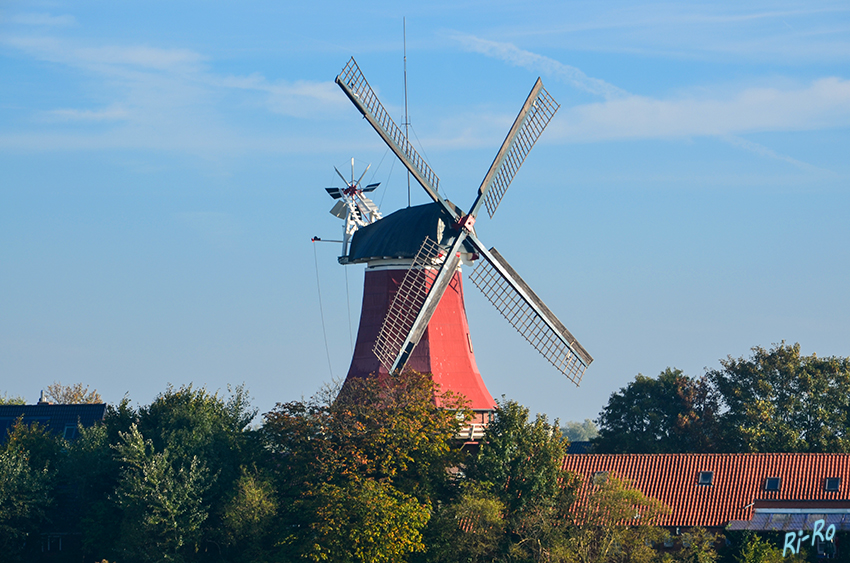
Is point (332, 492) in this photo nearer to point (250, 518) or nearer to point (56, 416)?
point (250, 518)

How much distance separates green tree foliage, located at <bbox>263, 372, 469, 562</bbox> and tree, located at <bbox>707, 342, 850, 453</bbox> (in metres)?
15.4

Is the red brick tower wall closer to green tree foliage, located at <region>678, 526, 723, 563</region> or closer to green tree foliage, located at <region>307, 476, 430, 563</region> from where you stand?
green tree foliage, located at <region>307, 476, 430, 563</region>

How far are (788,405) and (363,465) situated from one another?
20447 mm

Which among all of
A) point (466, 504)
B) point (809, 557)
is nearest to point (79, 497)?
point (466, 504)

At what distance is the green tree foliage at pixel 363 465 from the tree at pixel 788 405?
1541cm

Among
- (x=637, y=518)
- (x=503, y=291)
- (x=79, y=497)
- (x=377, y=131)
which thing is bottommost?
(x=79, y=497)

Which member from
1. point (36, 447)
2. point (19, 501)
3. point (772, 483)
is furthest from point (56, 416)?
point (772, 483)

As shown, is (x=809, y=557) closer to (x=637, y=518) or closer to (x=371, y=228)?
(x=637, y=518)

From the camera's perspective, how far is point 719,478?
126 ft

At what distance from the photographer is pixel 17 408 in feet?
167

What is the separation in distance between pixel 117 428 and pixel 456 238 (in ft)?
41.9

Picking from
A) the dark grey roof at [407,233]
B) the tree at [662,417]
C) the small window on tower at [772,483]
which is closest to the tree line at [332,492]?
the small window on tower at [772,483]

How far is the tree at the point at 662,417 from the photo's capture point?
49.7 m

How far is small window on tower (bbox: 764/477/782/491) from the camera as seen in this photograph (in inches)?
1484
